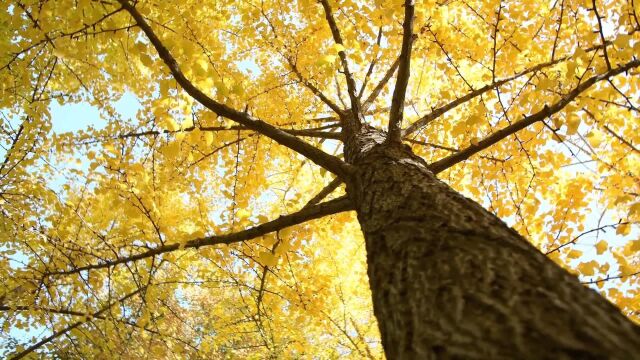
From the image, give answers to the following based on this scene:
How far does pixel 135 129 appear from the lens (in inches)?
146

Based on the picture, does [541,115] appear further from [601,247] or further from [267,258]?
[267,258]

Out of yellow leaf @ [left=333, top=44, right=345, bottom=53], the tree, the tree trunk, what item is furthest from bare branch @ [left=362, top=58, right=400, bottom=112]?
the tree trunk

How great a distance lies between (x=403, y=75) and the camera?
2.32 metres

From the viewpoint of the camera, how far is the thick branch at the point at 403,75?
2199mm

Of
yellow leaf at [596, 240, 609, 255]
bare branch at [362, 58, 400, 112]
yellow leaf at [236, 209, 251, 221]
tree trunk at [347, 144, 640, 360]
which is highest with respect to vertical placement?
bare branch at [362, 58, 400, 112]

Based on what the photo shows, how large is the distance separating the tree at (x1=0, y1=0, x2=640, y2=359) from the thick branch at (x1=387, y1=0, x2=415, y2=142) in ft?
0.04

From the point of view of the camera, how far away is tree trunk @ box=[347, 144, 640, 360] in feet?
2.62

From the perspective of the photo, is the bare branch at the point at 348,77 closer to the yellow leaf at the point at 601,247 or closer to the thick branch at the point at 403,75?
the thick branch at the point at 403,75

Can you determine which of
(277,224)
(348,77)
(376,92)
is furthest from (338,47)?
(376,92)

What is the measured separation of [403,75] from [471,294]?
1.58 meters

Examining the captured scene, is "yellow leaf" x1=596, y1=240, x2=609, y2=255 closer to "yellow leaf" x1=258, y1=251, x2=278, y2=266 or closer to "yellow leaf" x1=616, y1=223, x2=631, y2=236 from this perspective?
"yellow leaf" x1=616, y1=223, x2=631, y2=236

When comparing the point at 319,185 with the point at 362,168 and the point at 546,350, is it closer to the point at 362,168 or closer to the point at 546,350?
the point at 362,168

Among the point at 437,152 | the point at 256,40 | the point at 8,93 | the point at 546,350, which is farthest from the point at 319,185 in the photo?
the point at 546,350

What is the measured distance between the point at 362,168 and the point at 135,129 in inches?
95.0
